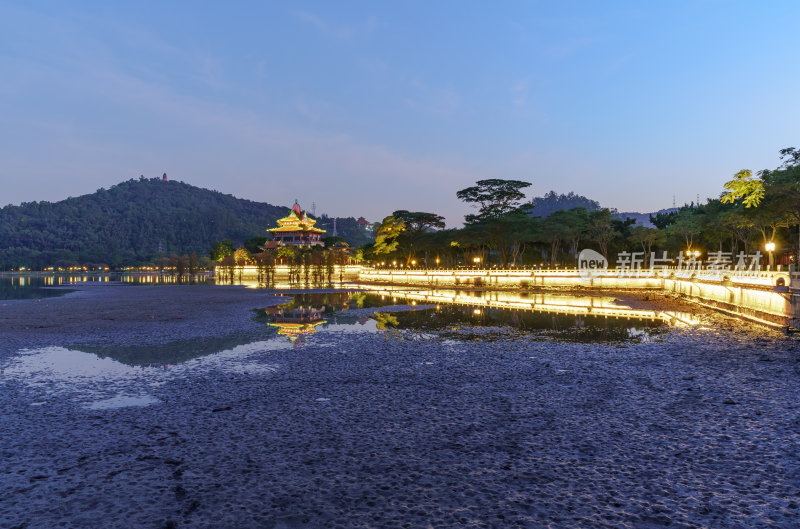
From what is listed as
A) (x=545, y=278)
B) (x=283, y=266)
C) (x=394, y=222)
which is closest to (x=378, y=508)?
(x=545, y=278)

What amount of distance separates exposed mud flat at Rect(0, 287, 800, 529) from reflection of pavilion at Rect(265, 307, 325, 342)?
19.8 ft

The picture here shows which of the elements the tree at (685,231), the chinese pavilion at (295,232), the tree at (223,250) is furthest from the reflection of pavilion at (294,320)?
the tree at (223,250)

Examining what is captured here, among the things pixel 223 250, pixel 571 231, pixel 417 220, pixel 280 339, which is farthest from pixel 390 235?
pixel 280 339

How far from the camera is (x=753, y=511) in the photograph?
17.4 feet

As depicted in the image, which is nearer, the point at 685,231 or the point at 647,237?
the point at 685,231

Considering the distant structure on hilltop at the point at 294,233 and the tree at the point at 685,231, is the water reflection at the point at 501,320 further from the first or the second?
the distant structure on hilltop at the point at 294,233

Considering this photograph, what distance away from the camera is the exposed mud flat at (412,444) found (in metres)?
5.39

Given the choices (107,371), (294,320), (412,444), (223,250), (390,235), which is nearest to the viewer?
(412,444)

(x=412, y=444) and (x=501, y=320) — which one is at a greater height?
(x=412, y=444)

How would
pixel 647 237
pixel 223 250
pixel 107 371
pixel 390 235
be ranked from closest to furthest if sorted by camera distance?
pixel 107 371, pixel 647 237, pixel 390 235, pixel 223 250

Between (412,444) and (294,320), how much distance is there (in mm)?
18194

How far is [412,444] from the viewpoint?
7344mm

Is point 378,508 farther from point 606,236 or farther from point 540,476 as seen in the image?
point 606,236

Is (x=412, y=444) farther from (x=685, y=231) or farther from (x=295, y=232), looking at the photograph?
(x=295, y=232)
